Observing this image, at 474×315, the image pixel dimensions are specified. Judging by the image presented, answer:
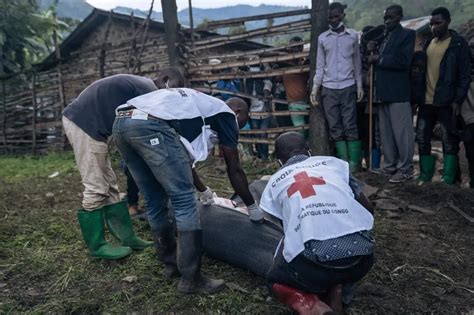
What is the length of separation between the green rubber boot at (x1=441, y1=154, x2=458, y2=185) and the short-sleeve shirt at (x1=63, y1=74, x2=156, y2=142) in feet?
11.2

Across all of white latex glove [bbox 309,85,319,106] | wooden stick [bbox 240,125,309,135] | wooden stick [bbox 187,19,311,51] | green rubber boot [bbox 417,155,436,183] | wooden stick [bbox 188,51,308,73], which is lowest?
green rubber boot [bbox 417,155,436,183]

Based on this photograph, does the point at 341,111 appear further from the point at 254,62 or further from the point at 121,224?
the point at 121,224

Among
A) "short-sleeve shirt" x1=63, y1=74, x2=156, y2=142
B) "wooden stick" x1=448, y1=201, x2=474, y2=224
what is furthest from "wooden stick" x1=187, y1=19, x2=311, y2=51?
"short-sleeve shirt" x1=63, y1=74, x2=156, y2=142

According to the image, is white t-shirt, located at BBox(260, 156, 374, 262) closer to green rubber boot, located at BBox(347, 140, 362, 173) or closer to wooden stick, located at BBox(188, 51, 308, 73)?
green rubber boot, located at BBox(347, 140, 362, 173)

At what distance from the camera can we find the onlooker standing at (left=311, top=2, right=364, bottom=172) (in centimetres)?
511

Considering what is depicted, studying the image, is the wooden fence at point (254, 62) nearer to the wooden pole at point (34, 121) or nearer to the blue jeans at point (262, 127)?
the blue jeans at point (262, 127)

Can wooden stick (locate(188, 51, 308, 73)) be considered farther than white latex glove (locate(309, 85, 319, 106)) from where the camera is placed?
Yes

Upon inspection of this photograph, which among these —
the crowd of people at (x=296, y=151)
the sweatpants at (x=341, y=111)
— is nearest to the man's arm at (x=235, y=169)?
the crowd of people at (x=296, y=151)

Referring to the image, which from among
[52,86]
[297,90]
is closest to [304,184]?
[297,90]

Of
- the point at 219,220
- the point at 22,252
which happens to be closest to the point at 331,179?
the point at 219,220

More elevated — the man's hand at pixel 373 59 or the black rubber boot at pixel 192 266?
the man's hand at pixel 373 59

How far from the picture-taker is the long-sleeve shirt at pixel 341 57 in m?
5.11

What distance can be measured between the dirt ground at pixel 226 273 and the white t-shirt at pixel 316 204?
1.97 feet

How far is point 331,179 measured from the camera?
2.21 m
